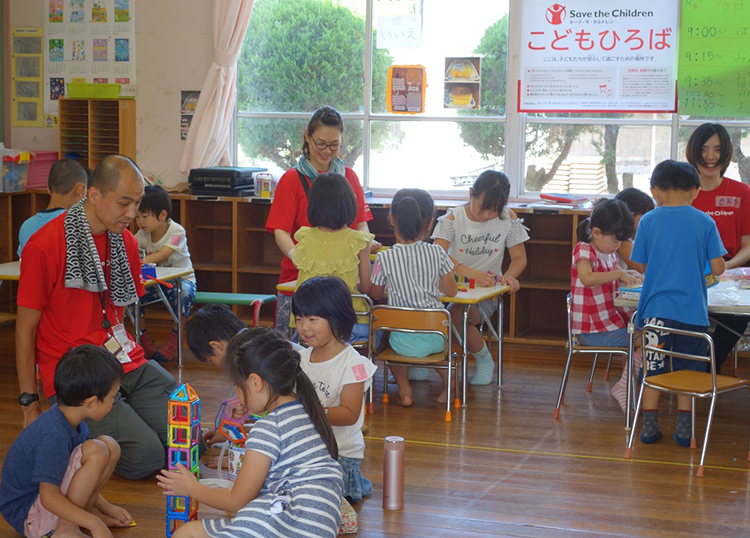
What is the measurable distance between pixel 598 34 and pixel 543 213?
4.61 ft

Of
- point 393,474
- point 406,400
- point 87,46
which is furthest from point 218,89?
point 393,474

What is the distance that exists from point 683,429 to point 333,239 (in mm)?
1873

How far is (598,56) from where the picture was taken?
672cm

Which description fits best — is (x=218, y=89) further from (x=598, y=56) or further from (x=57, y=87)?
(x=598, y=56)

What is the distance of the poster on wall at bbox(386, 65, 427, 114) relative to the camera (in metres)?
7.14

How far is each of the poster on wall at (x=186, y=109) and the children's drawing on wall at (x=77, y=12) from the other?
42.8 inches

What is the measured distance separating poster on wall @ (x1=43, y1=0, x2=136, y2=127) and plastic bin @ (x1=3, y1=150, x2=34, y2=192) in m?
0.61

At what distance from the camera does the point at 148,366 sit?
158 inches

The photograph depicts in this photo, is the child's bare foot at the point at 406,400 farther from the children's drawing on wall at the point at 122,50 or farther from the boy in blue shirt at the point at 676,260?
the children's drawing on wall at the point at 122,50

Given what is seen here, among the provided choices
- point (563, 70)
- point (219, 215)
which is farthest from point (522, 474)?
point (219, 215)

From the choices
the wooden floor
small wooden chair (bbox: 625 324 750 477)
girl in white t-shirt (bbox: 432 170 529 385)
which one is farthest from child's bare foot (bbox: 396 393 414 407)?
small wooden chair (bbox: 625 324 750 477)

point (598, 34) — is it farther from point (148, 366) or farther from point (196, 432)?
point (196, 432)

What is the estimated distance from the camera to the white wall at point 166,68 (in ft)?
24.2

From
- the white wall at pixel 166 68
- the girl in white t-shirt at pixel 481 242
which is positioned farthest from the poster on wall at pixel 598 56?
the white wall at pixel 166 68
